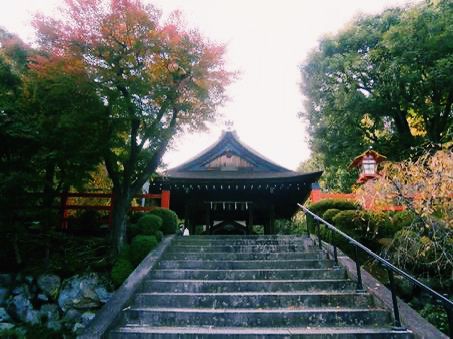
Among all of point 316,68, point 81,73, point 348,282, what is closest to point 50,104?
point 81,73

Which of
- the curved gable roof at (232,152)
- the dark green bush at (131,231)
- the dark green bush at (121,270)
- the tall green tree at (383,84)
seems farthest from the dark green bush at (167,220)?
the tall green tree at (383,84)

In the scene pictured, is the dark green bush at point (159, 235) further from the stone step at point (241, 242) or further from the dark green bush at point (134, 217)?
the dark green bush at point (134, 217)

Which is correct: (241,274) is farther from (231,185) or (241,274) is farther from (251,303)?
(231,185)

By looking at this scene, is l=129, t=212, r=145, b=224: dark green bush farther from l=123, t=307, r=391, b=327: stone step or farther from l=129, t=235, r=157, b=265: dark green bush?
l=123, t=307, r=391, b=327: stone step

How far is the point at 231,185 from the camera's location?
1167cm

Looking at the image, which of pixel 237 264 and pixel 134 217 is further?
pixel 134 217

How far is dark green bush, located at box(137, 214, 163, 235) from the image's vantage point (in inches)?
305

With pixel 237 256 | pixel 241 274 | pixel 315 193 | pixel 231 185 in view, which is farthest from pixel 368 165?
pixel 241 274

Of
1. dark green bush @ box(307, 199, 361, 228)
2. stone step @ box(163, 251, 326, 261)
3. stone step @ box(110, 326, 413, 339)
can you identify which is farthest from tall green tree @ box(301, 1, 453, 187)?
stone step @ box(110, 326, 413, 339)

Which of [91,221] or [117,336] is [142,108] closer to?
[91,221]

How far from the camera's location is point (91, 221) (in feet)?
29.1

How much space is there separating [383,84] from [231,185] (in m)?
9.81

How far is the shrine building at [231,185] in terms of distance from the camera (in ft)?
37.4

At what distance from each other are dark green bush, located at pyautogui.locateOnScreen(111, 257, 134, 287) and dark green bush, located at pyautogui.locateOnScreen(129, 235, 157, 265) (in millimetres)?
159
